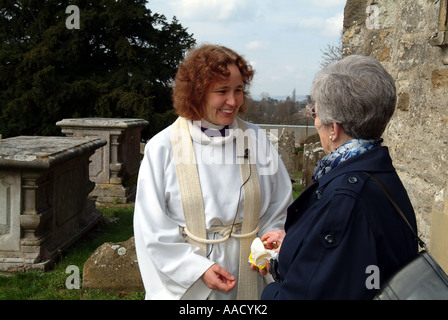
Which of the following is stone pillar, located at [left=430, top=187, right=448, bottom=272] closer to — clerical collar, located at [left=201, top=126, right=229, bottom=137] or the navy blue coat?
the navy blue coat

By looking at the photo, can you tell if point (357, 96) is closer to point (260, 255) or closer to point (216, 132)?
point (260, 255)

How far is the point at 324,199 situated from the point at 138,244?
1.08 meters

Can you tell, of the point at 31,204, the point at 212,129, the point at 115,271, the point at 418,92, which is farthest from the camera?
the point at 31,204

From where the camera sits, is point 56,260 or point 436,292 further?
point 56,260

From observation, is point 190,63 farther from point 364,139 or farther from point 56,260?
point 56,260

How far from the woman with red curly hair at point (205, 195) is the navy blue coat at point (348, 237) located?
69 centimetres

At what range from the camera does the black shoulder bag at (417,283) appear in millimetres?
1351

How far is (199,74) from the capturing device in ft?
7.30

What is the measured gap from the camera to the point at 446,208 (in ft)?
8.30

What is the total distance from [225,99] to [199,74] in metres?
0.18

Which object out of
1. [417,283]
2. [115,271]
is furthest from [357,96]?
[115,271]

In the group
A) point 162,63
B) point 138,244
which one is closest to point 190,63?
point 138,244
